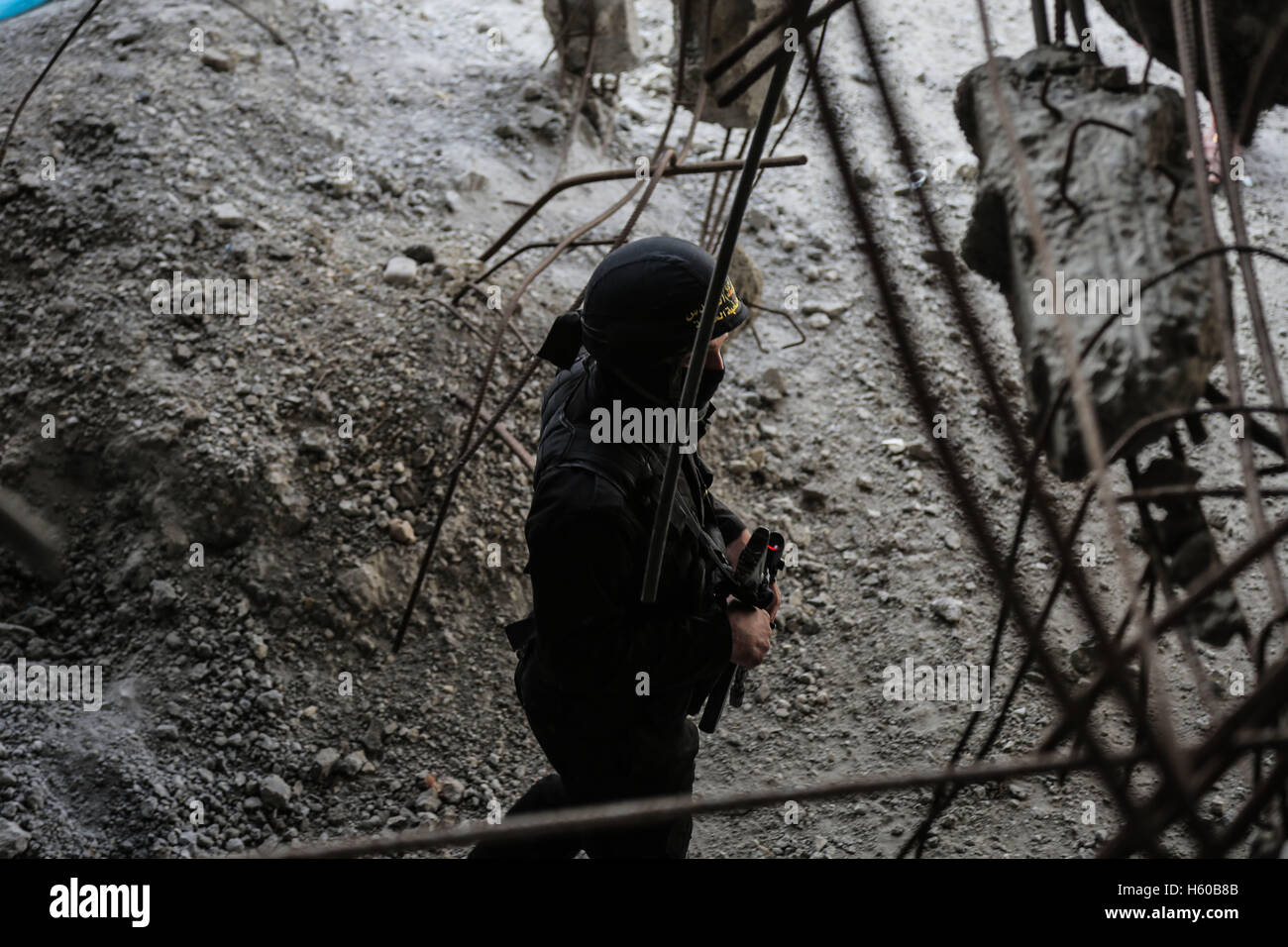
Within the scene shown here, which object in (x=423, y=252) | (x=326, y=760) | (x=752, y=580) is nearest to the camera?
(x=752, y=580)

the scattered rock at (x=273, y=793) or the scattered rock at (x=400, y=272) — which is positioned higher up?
the scattered rock at (x=400, y=272)

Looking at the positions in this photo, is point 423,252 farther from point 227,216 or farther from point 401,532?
point 401,532

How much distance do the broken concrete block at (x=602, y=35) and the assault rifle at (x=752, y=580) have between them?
164 inches

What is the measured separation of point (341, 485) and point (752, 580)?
209cm

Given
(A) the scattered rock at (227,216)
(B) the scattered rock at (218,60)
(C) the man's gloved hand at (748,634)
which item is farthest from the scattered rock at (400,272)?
(C) the man's gloved hand at (748,634)

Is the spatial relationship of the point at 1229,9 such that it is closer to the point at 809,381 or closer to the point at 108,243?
the point at 809,381

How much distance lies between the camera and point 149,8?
5320mm

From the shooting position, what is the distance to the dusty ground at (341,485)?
3.06 meters

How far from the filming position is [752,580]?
6.84 feet

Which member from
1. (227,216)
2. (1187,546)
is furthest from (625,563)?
(227,216)

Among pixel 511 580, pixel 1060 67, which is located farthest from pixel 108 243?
pixel 1060 67

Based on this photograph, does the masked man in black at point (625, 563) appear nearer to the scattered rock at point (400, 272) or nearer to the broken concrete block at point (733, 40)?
the scattered rock at point (400, 272)

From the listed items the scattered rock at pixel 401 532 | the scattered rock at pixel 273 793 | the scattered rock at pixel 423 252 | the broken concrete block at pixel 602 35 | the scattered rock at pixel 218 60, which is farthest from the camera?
the broken concrete block at pixel 602 35

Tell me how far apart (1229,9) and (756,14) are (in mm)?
3005
